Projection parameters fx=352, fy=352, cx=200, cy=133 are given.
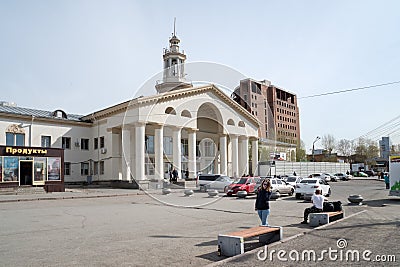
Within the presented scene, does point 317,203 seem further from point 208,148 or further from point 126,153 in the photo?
point 208,148

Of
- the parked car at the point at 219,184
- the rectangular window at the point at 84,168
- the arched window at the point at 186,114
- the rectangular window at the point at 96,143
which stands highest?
the arched window at the point at 186,114

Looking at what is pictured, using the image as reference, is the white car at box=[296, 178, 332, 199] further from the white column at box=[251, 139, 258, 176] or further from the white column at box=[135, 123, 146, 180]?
the white column at box=[251, 139, 258, 176]

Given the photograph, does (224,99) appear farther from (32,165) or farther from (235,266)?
(235,266)

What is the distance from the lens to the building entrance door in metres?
31.1

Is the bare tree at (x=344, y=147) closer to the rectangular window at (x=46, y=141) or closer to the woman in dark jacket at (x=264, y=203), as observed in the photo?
the rectangular window at (x=46, y=141)

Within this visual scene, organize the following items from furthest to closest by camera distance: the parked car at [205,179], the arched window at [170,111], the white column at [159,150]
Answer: the arched window at [170,111] < the white column at [159,150] < the parked car at [205,179]

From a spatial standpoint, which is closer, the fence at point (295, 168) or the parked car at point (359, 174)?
the fence at point (295, 168)

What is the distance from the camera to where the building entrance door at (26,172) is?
31.1 m

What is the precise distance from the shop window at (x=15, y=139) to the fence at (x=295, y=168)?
30109mm

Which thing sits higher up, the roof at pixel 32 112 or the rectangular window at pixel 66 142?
the roof at pixel 32 112

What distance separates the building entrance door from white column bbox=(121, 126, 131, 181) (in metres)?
11.4

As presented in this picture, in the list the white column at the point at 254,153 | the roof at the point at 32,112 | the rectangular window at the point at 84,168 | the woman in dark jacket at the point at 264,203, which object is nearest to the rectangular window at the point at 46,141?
the roof at the point at 32,112

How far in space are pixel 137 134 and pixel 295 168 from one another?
34579 mm

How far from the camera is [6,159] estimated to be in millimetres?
29938
